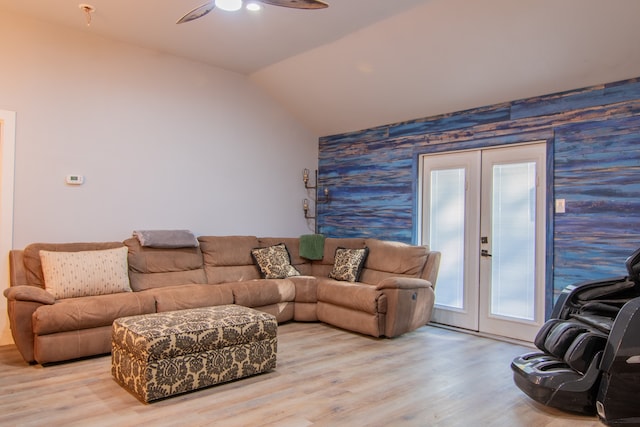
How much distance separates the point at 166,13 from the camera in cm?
392

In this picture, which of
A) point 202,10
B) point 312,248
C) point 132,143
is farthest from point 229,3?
point 312,248

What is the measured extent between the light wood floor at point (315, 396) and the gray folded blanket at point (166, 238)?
4.13ft

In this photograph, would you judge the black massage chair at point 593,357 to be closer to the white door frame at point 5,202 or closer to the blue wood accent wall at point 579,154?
the blue wood accent wall at point 579,154

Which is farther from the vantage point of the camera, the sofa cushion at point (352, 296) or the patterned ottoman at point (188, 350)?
the sofa cushion at point (352, 296)

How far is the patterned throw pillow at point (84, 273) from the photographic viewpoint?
3.72m

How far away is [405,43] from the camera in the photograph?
421cm

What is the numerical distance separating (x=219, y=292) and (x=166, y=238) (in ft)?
2.76

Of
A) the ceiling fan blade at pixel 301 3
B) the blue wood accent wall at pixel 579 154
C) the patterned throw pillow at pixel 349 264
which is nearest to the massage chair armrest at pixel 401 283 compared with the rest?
the patterned throw pillow at pixel 349 264

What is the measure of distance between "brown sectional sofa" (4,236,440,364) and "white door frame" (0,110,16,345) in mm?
164

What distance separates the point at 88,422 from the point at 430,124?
4302 mm

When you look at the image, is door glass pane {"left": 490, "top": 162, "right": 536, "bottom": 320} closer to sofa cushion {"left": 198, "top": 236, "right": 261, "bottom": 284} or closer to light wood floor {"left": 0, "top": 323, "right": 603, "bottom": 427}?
light wood floor {"left": 0, "top": 323, "right": 603, "bottom": 427}

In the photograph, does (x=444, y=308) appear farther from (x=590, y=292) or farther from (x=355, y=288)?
(x=590, y=292)

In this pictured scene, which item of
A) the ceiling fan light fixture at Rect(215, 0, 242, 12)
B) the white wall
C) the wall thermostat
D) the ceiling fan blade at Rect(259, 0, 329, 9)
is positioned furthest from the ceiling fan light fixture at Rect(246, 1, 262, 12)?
the wall thermostat

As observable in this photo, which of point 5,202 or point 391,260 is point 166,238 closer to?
point 5,202
